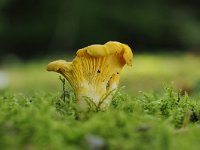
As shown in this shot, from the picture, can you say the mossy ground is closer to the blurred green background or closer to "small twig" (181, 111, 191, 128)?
"small twig" (181, 111, 191, 128)

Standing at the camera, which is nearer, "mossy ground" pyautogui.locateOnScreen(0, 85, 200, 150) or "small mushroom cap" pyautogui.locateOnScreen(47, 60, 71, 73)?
"mossy ground" pyautogui.locateOnScreen(0, 85, 200, 150)

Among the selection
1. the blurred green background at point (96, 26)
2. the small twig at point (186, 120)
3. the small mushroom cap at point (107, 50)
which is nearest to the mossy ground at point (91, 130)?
the small twig at point (186, 120)

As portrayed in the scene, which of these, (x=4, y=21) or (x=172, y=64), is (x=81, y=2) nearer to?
(x=4, y=21)

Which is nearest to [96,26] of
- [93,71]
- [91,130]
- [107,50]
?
[93,71]

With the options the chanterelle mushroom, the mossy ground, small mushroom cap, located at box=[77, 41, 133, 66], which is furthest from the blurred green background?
the mossy ground

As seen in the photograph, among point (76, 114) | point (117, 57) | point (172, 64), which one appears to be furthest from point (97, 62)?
point (172, 64)

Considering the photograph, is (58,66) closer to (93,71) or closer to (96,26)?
(93,71)

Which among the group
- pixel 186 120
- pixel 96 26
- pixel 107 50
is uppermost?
pixel 107 50
